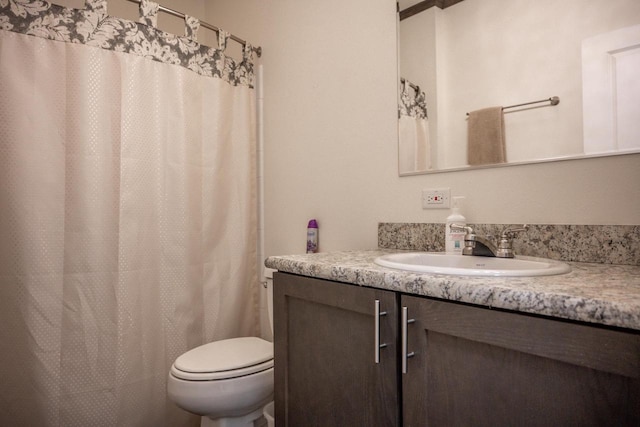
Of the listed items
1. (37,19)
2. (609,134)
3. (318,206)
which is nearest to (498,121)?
(609,134)

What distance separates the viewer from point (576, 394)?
1.86ft

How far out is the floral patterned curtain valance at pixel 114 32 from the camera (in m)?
1.33

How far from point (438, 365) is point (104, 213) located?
1340 mm

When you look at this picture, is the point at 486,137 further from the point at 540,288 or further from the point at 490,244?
the point at 540,288

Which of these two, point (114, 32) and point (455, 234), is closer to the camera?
point (455, 234)

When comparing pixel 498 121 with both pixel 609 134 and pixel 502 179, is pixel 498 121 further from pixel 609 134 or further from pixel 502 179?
pixel 609 134

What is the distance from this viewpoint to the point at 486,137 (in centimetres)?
118

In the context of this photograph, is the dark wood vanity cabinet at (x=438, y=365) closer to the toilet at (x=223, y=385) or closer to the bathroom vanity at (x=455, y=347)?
the bathroom vanity at (x=455, y=347)

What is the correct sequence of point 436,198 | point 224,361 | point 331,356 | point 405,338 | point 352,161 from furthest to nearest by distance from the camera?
1. point 352,161
2. point 224,361
3. point 436,198
4. point 331,356
5. point 405,338

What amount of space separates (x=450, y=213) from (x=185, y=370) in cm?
108

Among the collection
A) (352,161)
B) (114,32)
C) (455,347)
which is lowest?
(455,347)

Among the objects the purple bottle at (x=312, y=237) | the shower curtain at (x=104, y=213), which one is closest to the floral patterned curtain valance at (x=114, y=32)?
the shower curtain at (x=104, y=213)

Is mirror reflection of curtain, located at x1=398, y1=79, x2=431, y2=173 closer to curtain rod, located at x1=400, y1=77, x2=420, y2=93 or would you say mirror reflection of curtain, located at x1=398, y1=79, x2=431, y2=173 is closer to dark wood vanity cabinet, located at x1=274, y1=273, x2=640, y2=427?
curtain rod, located at x1=400, y1=77, x2=420, y2=93

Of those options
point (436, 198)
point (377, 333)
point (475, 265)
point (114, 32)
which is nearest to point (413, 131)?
point (436, 198)
